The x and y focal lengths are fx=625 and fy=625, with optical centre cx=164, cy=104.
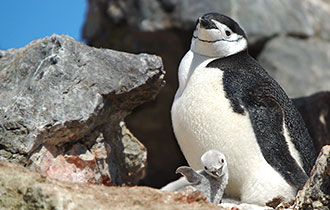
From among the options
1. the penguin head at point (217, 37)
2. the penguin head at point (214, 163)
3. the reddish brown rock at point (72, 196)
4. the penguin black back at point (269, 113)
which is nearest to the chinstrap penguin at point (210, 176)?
the penguin head at point (214, 163)

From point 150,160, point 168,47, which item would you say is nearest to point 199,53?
point 168,47

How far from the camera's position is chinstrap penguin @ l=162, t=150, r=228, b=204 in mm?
3424

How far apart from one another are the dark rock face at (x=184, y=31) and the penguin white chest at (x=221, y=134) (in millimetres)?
3906

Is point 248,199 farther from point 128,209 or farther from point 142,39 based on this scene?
point 142,39

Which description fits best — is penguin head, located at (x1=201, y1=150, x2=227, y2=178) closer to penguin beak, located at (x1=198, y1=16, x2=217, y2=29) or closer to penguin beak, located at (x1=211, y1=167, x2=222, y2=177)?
penguin beak, located at (x1=211, y1=167, x2=222, y2=177)

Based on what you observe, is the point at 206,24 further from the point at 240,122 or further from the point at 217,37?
the point at 240,122

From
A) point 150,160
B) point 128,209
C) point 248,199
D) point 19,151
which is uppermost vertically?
point 19,151

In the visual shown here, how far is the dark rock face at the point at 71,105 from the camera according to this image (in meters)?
3.55

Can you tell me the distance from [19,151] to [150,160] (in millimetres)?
6037

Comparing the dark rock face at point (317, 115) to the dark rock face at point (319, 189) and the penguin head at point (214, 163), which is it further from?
the dark rock face at point (319, 189)

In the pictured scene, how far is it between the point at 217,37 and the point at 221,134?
70 cm

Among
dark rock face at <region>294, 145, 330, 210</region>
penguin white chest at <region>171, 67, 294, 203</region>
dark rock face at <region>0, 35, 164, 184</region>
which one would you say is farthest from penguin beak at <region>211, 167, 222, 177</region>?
dark rock face at <region>0, 35, 164, 184</region>

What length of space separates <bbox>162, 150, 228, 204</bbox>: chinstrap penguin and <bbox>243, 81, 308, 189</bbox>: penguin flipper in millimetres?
335

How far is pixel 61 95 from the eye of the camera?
3.71 meters
